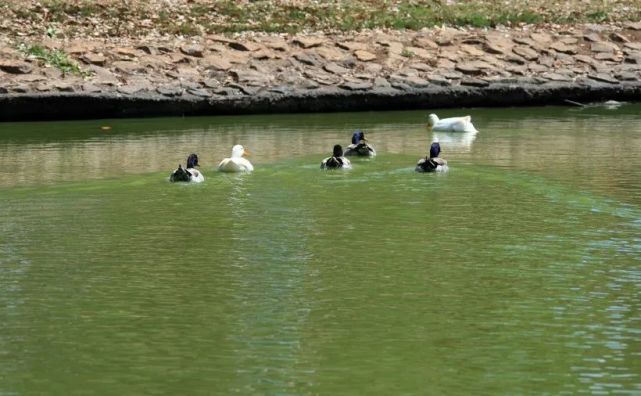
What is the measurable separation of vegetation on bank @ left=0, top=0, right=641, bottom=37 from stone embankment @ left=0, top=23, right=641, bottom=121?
748 mm

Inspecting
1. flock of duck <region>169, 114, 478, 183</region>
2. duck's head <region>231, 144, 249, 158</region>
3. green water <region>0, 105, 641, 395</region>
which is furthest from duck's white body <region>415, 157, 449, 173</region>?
duck's head <region>231, 144, 249, 158</region>

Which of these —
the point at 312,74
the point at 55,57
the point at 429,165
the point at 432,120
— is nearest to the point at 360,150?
the point at 429,165

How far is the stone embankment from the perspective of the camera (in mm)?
28312

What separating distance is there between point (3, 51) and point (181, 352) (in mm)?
20853

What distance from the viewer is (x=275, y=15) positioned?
33.2 m

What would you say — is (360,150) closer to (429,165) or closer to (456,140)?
(429,165)

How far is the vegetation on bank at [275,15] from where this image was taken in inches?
1249

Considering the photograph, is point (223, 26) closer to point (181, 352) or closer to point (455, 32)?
point (455, 32)

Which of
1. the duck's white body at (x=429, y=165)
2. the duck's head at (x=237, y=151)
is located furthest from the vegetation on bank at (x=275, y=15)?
the duck's white body at (x=429, y=165)

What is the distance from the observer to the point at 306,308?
36.8ft

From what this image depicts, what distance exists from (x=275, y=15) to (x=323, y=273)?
69.7 feet

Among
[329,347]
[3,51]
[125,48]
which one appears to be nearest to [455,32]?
[125,48]

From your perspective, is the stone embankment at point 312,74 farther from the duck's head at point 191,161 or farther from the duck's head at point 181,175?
the duck's head at point 181,175

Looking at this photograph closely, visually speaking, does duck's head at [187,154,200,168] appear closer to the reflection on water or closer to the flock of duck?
the flock of duck
